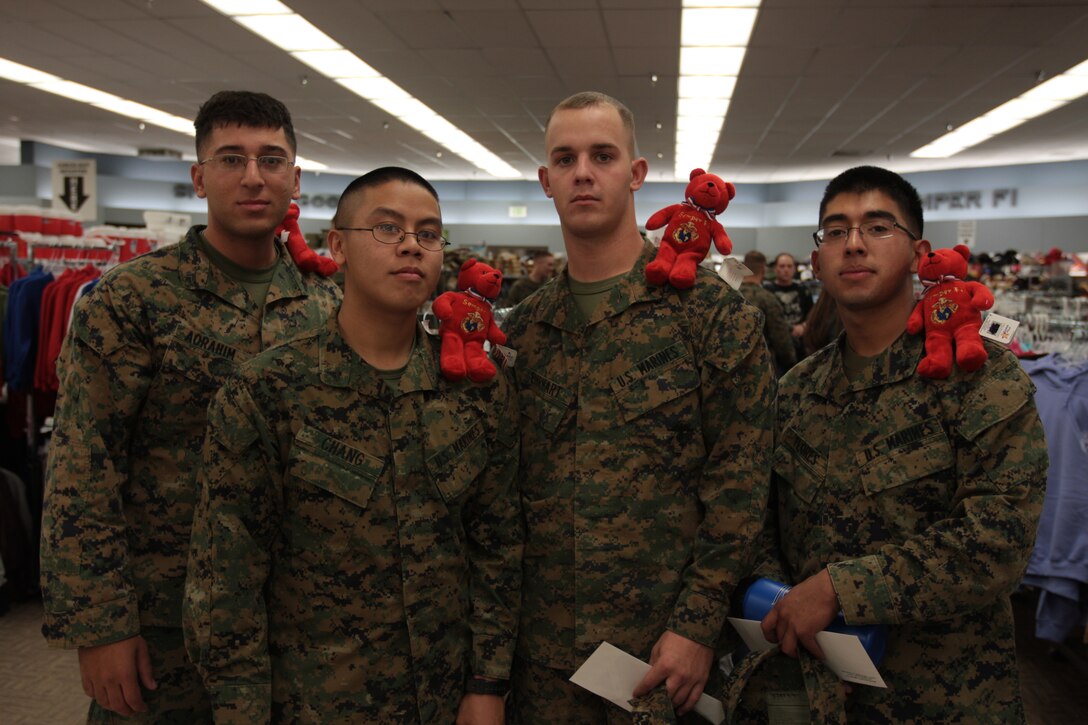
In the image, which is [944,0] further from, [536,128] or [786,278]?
[536,128]

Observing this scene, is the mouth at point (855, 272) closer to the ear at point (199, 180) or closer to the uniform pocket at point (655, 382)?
the uniform pocket at point (655, 382)

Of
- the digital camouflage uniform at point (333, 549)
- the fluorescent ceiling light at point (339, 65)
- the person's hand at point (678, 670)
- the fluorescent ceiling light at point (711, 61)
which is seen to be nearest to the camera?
the digital camouflage uniform at point (333, 549)

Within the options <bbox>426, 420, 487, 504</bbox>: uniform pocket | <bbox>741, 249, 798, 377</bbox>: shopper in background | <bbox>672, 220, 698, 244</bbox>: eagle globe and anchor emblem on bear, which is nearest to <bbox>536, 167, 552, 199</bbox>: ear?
<bbox>672, 220, 698, 244</bbox>: eagle globe and anchor emblem on bear

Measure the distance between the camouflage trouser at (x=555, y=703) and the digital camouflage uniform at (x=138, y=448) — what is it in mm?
734

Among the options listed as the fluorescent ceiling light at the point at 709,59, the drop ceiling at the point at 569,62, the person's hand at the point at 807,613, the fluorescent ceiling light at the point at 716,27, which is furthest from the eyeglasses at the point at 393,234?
the fluorescent ceiling light at the point at 716,27

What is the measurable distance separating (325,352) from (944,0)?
6251 mm

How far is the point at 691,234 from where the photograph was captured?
177 cm

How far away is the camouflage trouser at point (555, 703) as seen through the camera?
1.71 meters

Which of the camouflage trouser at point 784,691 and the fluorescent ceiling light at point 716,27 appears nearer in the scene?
the camouflage trouser at point 784,691

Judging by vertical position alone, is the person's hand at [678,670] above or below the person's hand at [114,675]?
above

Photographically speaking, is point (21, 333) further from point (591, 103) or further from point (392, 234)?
point (591, 103)

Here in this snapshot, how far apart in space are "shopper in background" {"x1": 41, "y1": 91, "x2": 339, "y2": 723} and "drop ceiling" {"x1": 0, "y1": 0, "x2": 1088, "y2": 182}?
195 inches

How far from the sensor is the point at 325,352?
5.24 feet

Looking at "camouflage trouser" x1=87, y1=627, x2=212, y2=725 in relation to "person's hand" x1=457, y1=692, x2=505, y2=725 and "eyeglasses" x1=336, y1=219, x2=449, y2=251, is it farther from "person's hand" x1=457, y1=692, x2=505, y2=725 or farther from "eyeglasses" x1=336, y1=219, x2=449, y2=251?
"eyeglasses" x1=336, y1=219, x2=449, y2=251
